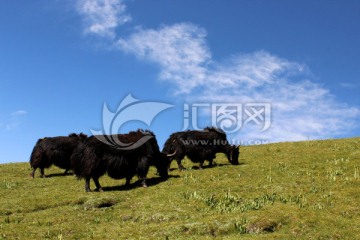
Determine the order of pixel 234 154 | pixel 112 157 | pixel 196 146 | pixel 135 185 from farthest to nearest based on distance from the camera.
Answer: pixel 234 154
pixel 196 146
pixel 135 185
pixel 112 157

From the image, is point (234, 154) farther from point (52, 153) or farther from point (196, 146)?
point (52, 153)

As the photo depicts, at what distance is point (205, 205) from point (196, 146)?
946 centimetres

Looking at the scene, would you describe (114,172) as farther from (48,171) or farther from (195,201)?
(48,171)

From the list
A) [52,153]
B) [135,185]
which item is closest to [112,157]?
[135,185]

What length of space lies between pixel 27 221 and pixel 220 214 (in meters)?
7.68

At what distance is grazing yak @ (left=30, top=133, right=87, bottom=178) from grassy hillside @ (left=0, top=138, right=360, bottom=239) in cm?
252

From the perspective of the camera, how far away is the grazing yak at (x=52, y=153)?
2759 cm

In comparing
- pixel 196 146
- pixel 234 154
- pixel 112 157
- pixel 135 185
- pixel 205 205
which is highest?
pixel 196 146

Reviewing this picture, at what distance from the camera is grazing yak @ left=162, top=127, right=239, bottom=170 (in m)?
25.5

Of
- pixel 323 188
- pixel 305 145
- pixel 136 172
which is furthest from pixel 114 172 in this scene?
pixel 305 145

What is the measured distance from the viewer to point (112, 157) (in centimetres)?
2089

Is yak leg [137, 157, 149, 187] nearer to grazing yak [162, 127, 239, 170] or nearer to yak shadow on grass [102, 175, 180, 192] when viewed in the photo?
yak shadow on grass [102, 175, 180, 192]

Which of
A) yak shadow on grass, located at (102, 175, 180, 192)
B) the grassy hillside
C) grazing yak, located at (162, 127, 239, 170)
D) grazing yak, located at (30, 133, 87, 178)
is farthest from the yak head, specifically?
grazing yak, located at (30, 133, 87, 178)

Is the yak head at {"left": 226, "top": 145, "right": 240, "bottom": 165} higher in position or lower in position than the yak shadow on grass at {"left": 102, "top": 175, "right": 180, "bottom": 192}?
higher
